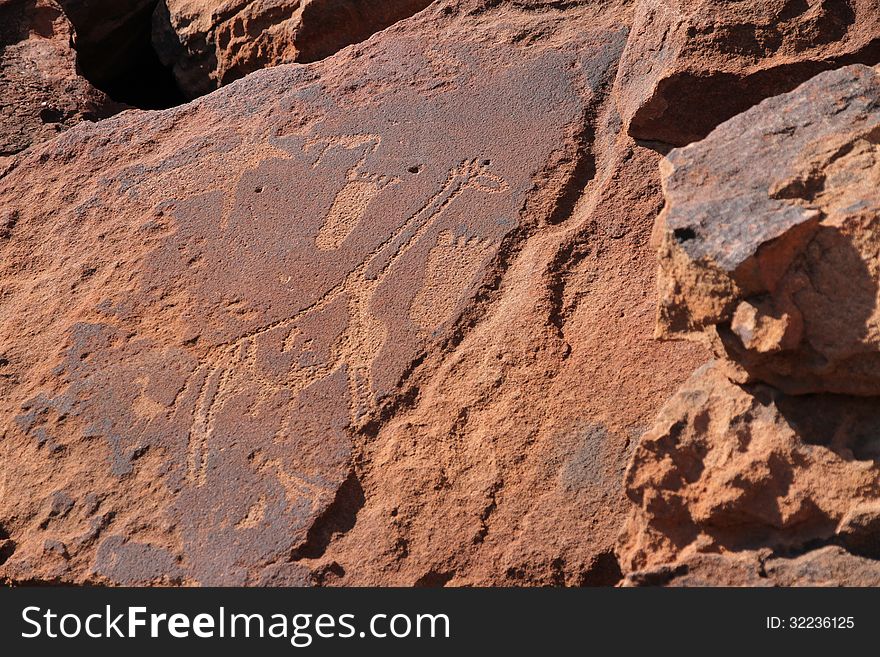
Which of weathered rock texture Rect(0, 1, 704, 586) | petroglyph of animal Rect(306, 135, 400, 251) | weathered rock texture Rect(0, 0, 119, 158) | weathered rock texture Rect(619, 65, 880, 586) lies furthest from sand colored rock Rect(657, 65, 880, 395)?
weathered rock texture Rect(0, 0, 119, 158)

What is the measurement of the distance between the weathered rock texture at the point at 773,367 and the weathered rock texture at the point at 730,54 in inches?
18.6

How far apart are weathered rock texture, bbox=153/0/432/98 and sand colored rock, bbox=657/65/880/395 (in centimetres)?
165

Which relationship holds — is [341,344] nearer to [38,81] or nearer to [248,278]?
[248,278]

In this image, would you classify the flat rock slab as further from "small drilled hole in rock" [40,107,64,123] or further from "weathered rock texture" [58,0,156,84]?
"weathered rock texture" [58,0,156,84]

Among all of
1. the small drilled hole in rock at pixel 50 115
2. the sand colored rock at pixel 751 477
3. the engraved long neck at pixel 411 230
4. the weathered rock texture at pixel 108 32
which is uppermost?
the weathered rock texture at pixel 108 32

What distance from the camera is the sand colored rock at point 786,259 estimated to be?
1461 millimetres

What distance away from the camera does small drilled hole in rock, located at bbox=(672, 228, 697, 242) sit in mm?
1509

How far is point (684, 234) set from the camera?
1.52 m

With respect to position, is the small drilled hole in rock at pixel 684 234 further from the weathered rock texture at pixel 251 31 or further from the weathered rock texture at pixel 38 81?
the weathered rock texture at pixel 38 81

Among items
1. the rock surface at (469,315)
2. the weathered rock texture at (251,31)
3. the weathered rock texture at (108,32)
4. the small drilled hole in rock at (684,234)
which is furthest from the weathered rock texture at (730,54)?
the weathered rock texture at (108,32)

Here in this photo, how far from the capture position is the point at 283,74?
8.48 ft

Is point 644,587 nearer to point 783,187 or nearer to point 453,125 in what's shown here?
point 783,187

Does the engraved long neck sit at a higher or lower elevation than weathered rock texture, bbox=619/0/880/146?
lower

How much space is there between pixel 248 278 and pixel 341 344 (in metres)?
0.28
